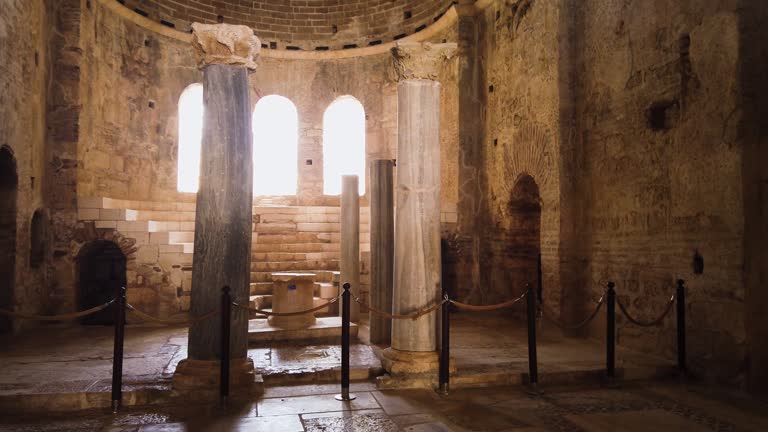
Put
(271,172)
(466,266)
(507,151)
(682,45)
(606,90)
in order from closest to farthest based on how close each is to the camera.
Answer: (682,45)
(606,90)
(507,151)
(466,266)
(271,172)

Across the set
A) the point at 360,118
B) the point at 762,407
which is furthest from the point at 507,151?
the point at 762,407

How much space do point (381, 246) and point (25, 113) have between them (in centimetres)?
657

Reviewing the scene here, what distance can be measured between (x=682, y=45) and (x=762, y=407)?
4.33 metres

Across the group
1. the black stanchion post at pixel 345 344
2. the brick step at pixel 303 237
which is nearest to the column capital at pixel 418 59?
the black stanchion post at pixel 345 344

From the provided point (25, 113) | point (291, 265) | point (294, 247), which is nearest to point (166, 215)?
point (294, 247)

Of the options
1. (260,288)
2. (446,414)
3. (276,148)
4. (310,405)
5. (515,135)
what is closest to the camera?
(446,414)

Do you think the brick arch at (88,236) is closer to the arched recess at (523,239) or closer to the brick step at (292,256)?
the brick step at (292,256)

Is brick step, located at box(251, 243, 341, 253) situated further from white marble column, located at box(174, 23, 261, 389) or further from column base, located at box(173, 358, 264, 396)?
column base, located at box(173, 358, 264, 396)

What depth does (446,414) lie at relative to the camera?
520cm

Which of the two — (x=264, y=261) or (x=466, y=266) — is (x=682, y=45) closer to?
(x=466, y=266)

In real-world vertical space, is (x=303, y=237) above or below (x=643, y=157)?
below

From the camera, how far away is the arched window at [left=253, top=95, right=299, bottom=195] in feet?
50.9

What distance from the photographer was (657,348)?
24.1 ft

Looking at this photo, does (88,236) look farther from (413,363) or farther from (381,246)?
(413,363)
